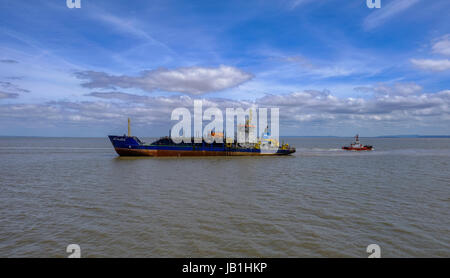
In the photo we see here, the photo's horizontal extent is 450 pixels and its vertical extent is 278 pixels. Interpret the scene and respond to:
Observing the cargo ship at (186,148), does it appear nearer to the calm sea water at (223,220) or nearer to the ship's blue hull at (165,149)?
the ship's blue hull at (165,149)

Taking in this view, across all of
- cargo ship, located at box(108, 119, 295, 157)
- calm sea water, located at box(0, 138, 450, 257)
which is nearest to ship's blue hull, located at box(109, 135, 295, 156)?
cargo ship, located at box(108, 119, 295, 157)

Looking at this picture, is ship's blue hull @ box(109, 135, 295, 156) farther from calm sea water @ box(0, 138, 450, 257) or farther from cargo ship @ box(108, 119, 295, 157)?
calm sea water @ box(0, 138, 450, 257)

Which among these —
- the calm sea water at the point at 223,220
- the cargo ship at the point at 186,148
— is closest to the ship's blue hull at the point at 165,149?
the cargo ship at the point at 186,148

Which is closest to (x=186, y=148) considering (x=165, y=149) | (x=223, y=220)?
(x=165, y=149)

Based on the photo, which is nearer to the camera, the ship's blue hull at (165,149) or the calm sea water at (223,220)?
the calm sea water at (223,220)

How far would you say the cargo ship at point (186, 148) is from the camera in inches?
1978

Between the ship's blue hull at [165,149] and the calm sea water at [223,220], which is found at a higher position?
the ship's blue hull at [165,149]

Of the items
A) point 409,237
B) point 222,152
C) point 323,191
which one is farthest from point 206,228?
point 222,152

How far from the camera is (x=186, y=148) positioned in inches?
2040

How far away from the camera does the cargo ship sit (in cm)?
5025

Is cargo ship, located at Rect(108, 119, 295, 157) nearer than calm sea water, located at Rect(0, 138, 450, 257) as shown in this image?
No
